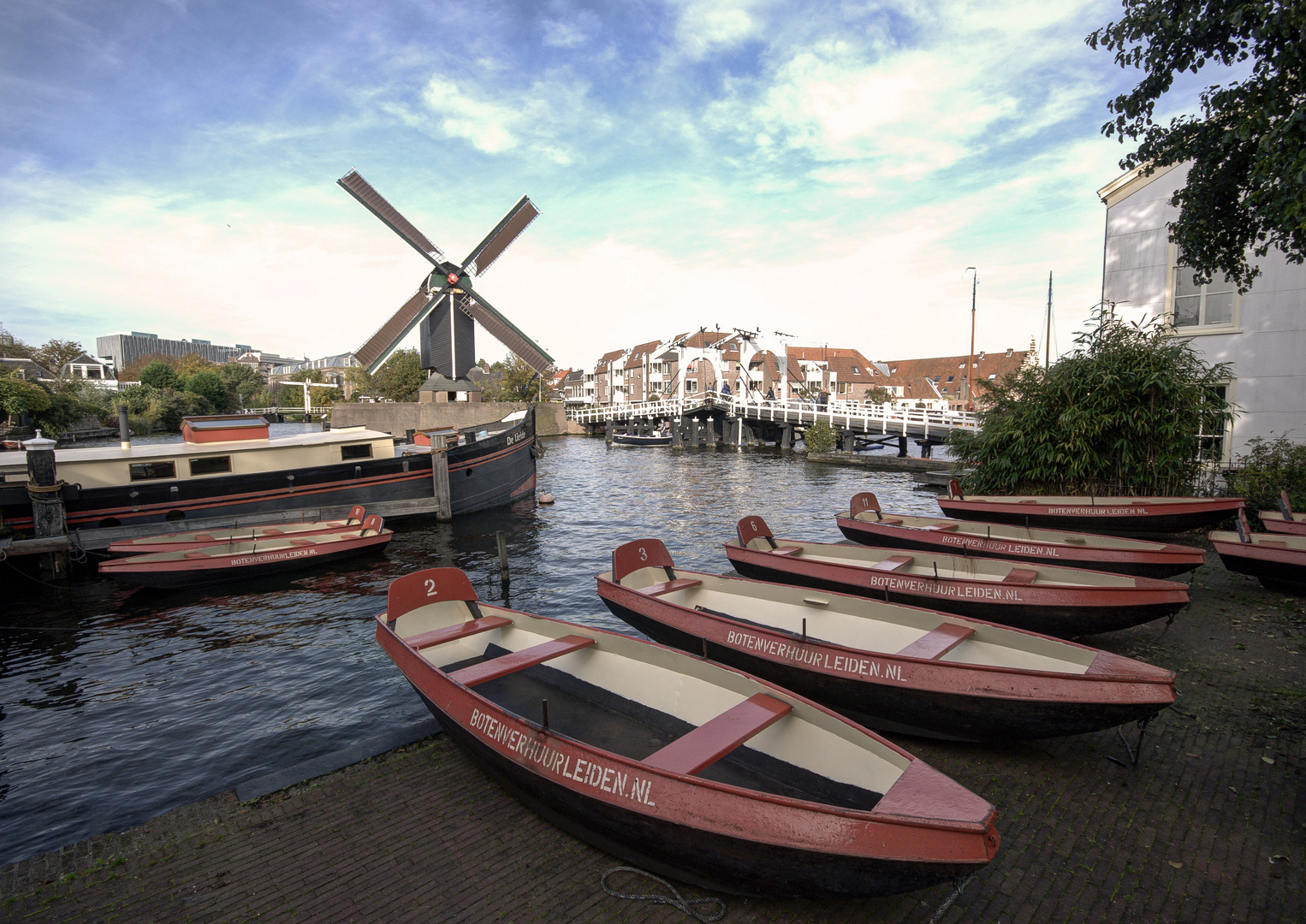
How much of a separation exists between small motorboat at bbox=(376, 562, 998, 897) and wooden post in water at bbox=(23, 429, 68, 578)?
1461 centimetres

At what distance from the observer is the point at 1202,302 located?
17.6 m

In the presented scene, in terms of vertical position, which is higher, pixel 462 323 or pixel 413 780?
pixel 462 323

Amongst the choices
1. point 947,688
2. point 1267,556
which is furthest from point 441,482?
point 1267,556

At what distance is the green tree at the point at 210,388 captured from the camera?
8794 cm

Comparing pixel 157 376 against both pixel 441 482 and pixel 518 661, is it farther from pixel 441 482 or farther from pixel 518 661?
pixel 518 661

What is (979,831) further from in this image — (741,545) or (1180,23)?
(1180,23)

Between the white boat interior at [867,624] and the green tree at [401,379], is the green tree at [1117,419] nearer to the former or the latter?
the white boat interior at [867,624]

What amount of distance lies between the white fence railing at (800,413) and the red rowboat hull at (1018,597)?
19.9 metres

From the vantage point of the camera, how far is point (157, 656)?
11.2m

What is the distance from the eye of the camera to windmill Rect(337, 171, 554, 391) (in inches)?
1742

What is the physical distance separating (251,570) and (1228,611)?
19.8m

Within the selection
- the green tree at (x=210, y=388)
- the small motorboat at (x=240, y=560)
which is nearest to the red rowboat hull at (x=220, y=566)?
the small motorboat at (x=240, y=560)

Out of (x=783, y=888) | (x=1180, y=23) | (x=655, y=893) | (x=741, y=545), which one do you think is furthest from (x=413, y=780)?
(x=1180, y=23)

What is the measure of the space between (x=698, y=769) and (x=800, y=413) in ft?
154
